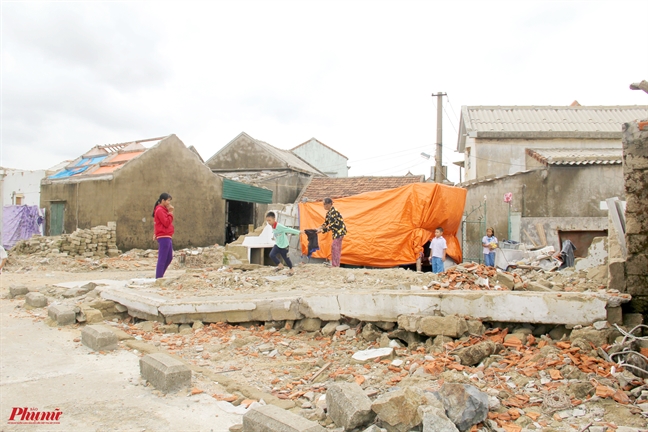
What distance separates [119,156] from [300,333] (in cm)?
1416

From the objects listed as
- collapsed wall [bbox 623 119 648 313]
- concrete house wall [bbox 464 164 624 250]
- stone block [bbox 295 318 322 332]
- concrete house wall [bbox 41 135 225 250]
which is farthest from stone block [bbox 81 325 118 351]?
concrete house wall [bbox 464 164 624 250]

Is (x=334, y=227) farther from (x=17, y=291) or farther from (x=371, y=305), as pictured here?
(x=17, y=291)

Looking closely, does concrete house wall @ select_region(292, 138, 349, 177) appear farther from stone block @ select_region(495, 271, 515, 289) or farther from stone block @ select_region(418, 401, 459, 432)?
stone block @ select_region(418, 401, 459, 432)

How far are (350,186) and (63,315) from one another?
17.7 m

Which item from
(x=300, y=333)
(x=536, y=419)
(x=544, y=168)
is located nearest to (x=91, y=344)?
(x=300, y=333)

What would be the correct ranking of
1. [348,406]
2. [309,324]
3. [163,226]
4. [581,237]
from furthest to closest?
[581,237] → [163,226] → [309,324] → [348,406]

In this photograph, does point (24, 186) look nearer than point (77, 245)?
No

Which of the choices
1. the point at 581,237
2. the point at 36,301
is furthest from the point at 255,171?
the point at 36,301

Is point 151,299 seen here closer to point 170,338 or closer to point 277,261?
point 170,338

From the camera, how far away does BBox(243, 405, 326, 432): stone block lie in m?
2.62

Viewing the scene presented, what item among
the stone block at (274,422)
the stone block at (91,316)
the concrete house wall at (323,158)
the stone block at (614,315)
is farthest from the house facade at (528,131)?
the stone block at (274,422)

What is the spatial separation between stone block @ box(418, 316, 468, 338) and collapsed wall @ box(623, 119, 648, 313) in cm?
156

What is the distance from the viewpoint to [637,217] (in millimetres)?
4191

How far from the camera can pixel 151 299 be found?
20.3 feet
